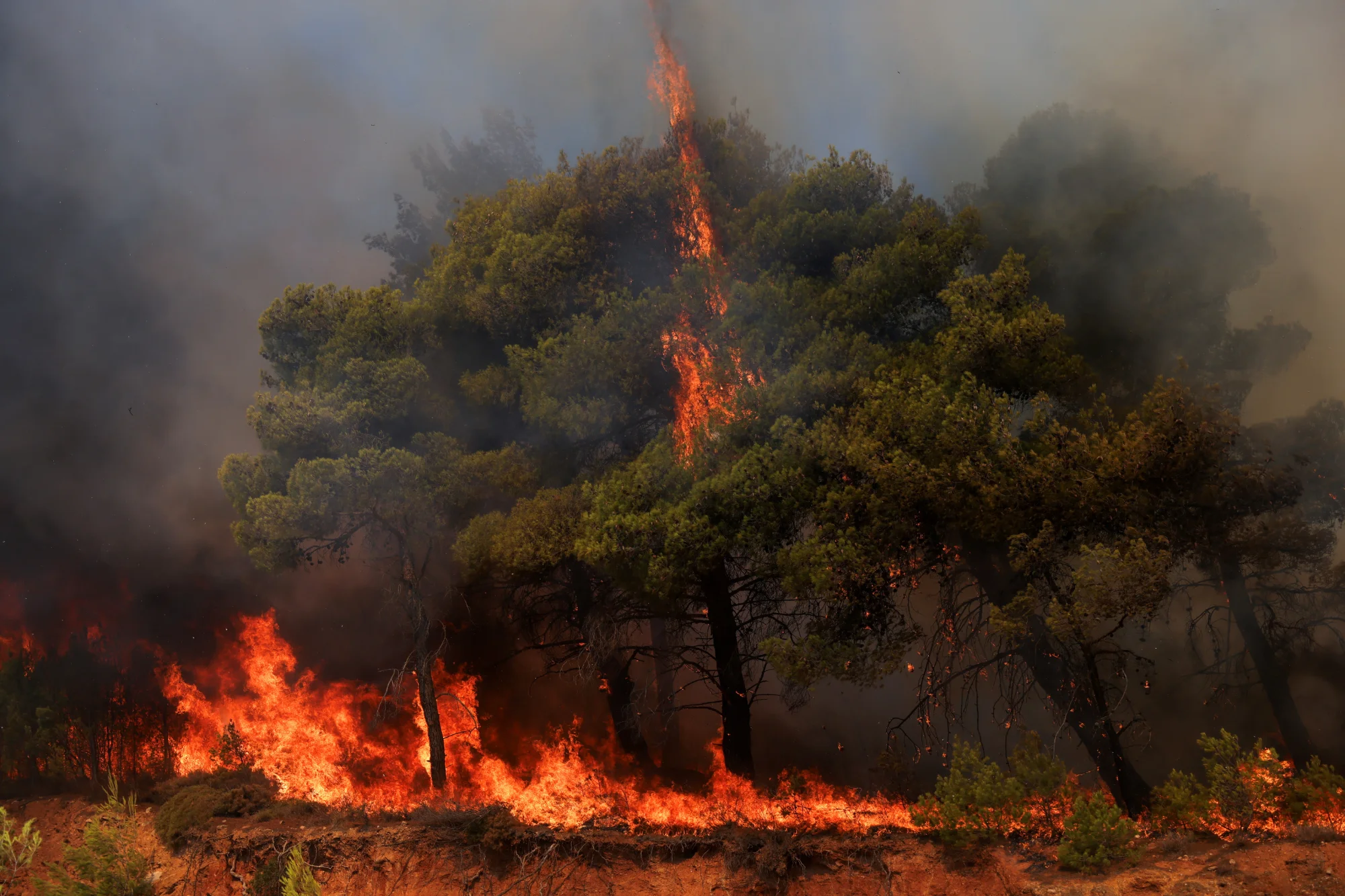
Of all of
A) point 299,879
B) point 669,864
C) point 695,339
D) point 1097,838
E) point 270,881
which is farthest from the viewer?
point 695,339

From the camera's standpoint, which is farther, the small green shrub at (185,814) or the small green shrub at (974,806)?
the small green shrub at (185,814)

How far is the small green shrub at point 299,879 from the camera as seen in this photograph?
10.9 m

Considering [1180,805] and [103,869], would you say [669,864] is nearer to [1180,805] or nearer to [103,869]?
[1180,805]

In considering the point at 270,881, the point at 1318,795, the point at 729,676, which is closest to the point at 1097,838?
the point at 1318,795

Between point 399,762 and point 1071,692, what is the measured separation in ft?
44.2

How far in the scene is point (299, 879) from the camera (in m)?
12.6

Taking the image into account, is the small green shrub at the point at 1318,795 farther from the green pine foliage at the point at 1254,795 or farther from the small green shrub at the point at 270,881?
the small green shrub at the point at 270,881

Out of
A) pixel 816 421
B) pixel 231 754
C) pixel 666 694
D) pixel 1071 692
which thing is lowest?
pixel 666 694

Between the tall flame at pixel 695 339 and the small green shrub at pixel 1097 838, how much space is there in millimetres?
7592

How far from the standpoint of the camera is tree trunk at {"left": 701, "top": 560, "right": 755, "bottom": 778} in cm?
1455

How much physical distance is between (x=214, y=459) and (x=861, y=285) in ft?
59.3

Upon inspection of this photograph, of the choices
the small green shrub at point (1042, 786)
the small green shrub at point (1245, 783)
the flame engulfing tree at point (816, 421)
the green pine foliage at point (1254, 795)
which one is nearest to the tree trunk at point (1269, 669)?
the flame engulfing tree at point (816, 421)

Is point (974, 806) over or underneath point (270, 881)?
over

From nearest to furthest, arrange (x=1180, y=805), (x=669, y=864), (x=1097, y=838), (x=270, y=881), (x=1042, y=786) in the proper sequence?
(x=1097, y=838) → (x=1180, y=805) → (x=1042, y=786) → (x=669, y=864) → (x=270, y=881)
